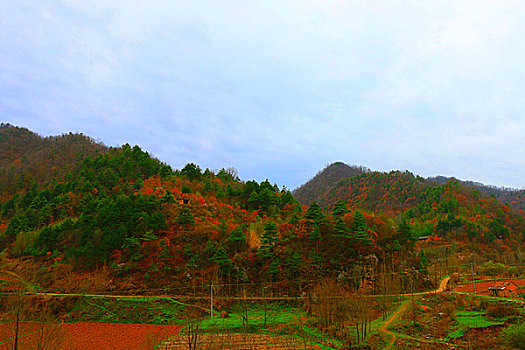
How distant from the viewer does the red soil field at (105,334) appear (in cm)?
993

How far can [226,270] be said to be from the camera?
1947cm

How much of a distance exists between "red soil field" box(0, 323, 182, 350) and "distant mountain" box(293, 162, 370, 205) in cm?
6177

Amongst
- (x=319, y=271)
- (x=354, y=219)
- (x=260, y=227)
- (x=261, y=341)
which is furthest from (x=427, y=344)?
(x=260, y=227)

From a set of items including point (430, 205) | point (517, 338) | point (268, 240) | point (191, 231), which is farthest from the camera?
point (430, 205)

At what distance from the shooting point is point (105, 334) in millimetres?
14742

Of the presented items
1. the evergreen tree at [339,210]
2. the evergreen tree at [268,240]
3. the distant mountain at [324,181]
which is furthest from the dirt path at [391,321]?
the distant mountain at [324,181]

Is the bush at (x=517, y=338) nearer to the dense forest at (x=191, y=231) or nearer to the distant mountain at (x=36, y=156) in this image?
the dense forest at (x=191, y=231)

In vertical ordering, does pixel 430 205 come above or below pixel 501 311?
above

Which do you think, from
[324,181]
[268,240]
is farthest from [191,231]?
[324,181]

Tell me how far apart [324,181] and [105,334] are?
78.3 m

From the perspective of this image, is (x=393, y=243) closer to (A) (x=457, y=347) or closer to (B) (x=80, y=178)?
(A) (x=457, y=347)

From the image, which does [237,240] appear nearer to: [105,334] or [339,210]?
[339,210]

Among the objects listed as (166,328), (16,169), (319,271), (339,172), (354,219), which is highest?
(339,172)

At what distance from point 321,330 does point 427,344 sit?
4016 millimetres
